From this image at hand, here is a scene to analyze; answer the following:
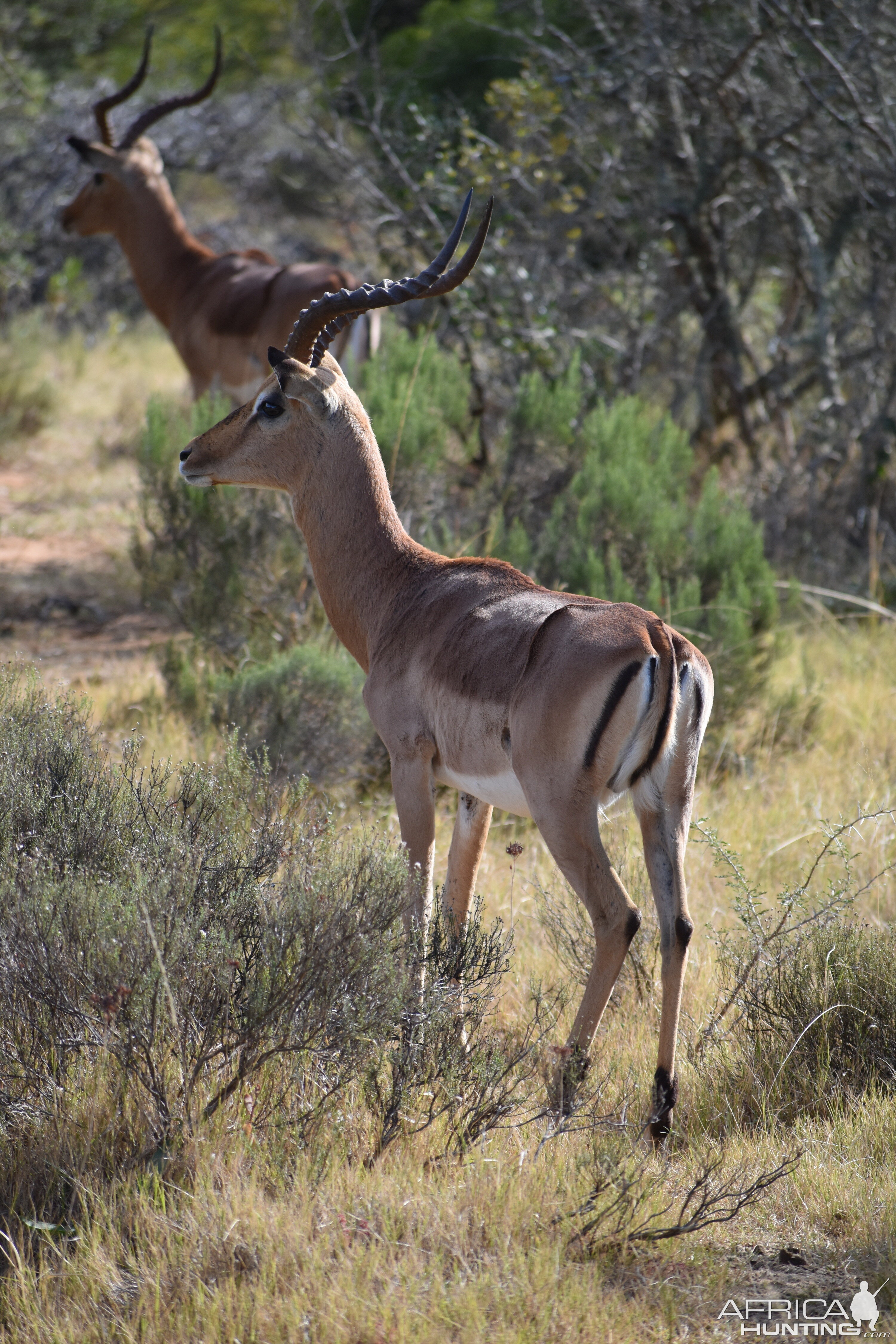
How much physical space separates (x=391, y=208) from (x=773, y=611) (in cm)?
456

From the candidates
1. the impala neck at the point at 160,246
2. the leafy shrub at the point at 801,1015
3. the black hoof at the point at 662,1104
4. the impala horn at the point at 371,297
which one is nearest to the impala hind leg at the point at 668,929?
the black hoof at the point at 662,1104

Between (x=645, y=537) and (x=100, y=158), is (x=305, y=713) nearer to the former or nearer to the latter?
(x=645, y=537)

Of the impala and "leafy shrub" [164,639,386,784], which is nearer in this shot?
"leafy shrub" [164,639,386,784]

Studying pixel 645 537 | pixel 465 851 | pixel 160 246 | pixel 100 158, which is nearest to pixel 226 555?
pixel 645 537

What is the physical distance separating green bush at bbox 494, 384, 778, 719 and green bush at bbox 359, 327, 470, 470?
0.47 m

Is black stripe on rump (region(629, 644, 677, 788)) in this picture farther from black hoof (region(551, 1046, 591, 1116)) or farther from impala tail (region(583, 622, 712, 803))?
black hoof (region(551, 1046, 591, 1116))

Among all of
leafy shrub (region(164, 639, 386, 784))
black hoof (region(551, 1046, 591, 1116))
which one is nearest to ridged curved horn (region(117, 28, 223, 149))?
leafy shrub (region(164, 639, 386, 784))

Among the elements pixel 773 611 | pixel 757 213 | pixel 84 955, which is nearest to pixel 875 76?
pixel 757 213

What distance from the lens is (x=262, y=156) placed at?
17.5 meters

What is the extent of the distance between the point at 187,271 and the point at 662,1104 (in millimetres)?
8355

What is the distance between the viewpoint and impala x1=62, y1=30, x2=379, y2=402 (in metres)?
8.74

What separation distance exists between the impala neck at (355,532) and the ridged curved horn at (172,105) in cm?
613

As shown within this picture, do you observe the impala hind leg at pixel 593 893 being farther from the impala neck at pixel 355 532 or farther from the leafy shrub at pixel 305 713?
the leafy shrub at pixel 305 713

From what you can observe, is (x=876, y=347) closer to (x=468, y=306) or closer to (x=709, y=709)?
(x=468, y=306)
